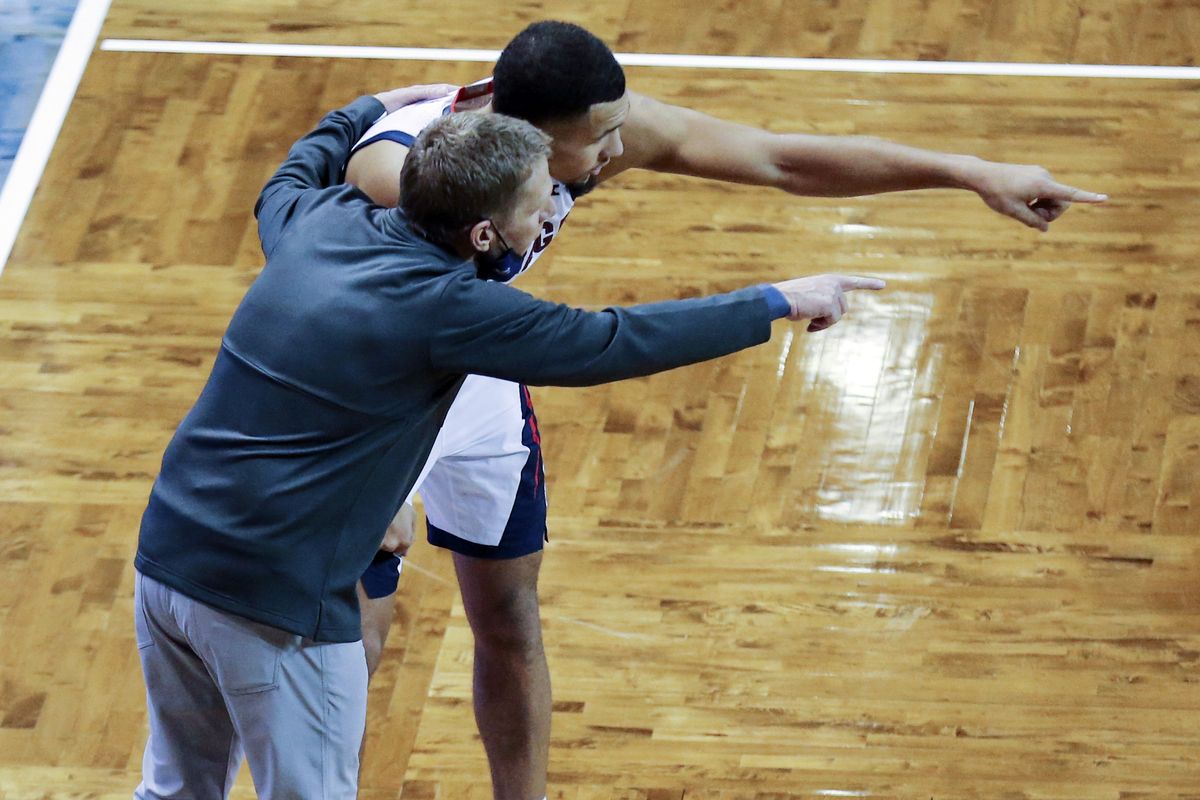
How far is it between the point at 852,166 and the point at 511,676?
1.03 m

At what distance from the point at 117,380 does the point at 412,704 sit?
4.07 feet

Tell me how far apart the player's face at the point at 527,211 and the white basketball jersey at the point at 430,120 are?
1.12 ft

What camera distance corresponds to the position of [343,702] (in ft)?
7.63

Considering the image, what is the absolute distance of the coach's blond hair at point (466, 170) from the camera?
211 cm

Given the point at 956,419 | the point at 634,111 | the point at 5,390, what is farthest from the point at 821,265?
the point at 5,390

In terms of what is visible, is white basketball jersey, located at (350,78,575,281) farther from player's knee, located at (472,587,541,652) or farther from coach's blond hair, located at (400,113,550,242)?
player's knee, located at (472,587,541,652)

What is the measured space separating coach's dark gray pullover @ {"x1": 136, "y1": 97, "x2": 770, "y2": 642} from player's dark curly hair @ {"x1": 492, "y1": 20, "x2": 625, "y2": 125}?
0.30m

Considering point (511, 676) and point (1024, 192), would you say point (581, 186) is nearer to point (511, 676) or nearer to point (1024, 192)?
point (1024, 192)

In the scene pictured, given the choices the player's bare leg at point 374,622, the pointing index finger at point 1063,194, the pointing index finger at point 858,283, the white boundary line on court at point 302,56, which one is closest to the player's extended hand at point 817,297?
the pointing index finger at point 858,283

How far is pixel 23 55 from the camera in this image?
5113 millimetres

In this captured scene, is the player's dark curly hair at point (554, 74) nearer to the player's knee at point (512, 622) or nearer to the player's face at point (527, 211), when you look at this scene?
the player's face at point (527, 211)

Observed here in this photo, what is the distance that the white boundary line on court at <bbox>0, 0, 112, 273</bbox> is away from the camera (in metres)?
4.48

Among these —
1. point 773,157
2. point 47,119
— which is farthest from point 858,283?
point 47,119

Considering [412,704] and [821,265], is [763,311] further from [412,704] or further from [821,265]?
[821,265]
